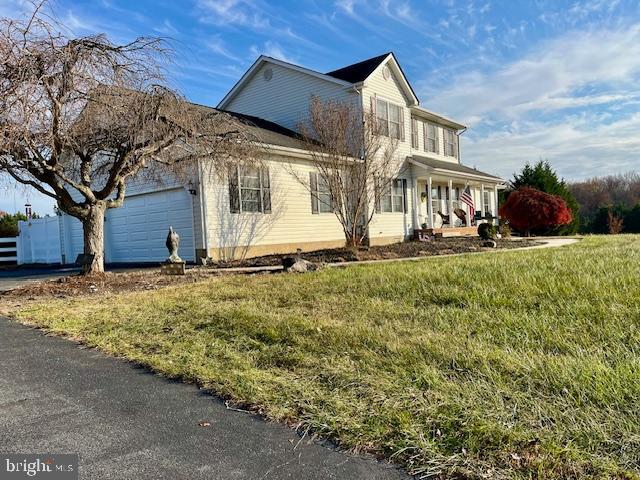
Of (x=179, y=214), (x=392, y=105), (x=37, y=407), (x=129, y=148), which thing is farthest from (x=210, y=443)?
(x=392, y=105)

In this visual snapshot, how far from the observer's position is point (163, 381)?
4.11 meters

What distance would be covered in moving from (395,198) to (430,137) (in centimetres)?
575

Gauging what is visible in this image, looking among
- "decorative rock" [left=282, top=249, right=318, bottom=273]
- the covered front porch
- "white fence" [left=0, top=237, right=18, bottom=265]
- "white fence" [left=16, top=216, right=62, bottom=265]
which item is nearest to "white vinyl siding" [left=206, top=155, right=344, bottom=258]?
"decorative rock" [left=282, top=249, right=318, bottom=273]

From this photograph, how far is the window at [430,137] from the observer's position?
23.8 m

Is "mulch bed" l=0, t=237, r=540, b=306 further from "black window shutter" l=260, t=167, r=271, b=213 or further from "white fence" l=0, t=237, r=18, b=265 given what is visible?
"white fence" l=0, t=237, r=18, b=265

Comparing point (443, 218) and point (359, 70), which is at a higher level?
point (359, 70)

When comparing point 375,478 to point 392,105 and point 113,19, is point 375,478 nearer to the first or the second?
point 113,19

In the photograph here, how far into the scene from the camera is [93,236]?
10.3 metres

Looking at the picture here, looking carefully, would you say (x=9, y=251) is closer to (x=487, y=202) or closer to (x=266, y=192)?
(x=266, y=192)

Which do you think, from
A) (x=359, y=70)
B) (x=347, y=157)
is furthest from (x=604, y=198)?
(x=347, y=157)

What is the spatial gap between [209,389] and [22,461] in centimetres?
137

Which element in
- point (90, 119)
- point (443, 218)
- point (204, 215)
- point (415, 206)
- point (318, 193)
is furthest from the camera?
point (443, 218)

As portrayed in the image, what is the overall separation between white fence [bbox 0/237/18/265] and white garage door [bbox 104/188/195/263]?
6.56m

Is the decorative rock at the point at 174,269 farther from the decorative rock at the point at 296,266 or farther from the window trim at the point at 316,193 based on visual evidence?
the window trim at the point at 316,193
